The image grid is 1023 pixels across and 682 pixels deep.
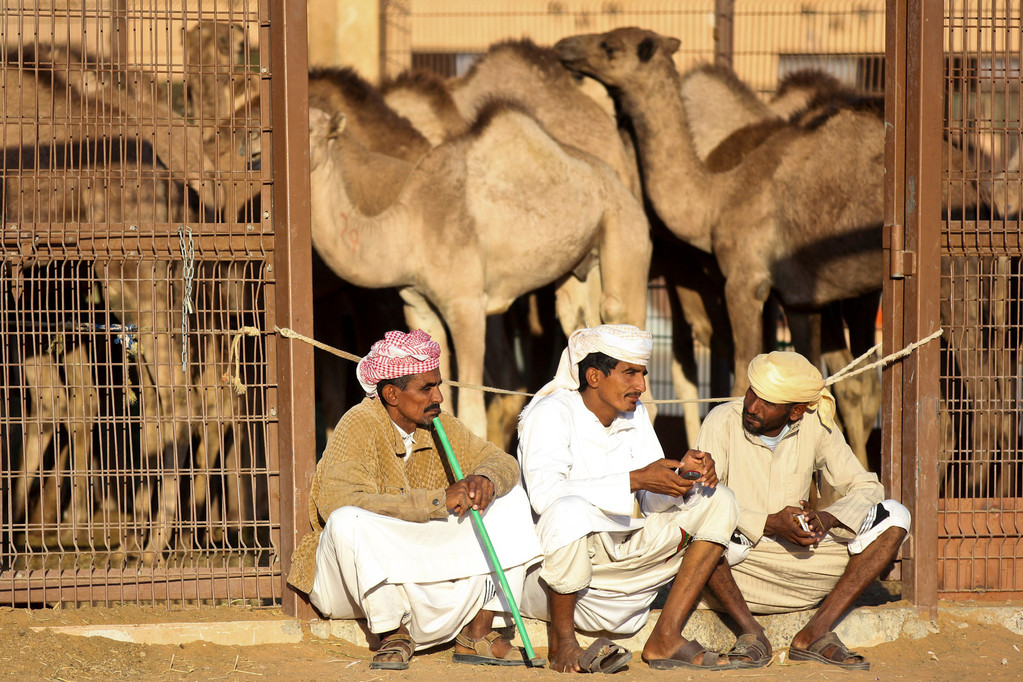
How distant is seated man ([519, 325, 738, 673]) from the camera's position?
4281 millimetres

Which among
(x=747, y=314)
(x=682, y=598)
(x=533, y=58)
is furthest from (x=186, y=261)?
(x=533, y=58)

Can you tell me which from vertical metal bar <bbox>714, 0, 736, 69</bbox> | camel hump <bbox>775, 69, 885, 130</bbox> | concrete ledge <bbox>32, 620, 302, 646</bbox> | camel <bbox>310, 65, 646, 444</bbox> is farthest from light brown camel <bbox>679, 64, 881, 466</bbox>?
concrete ledge <bbox>32, 620, 302, 646</bbox>

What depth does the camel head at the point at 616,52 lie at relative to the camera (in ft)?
28.8

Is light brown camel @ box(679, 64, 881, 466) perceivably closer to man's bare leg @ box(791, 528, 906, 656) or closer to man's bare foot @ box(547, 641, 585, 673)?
man's bare leg @ box(791, 528, 906, 656)

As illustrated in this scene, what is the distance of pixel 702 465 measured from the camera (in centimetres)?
427

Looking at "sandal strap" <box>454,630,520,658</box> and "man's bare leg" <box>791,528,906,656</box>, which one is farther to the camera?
"man's bare leg" <box>791,528,906,656</box>

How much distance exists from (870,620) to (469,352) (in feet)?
10.1

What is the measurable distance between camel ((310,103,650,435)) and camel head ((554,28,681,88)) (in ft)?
3.29

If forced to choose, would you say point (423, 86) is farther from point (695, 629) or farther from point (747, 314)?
point (695, 629)

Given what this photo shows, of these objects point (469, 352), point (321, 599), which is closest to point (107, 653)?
point (321, 599)

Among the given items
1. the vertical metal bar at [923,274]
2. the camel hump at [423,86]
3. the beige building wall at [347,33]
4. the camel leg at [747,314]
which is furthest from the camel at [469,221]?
the beige building wall at [347,33]

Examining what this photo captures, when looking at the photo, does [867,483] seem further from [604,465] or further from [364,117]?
[364,117]

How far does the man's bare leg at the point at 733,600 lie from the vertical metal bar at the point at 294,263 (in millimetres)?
1507

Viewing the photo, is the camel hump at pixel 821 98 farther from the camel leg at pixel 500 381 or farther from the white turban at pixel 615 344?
the white turban at pixel 615 344
